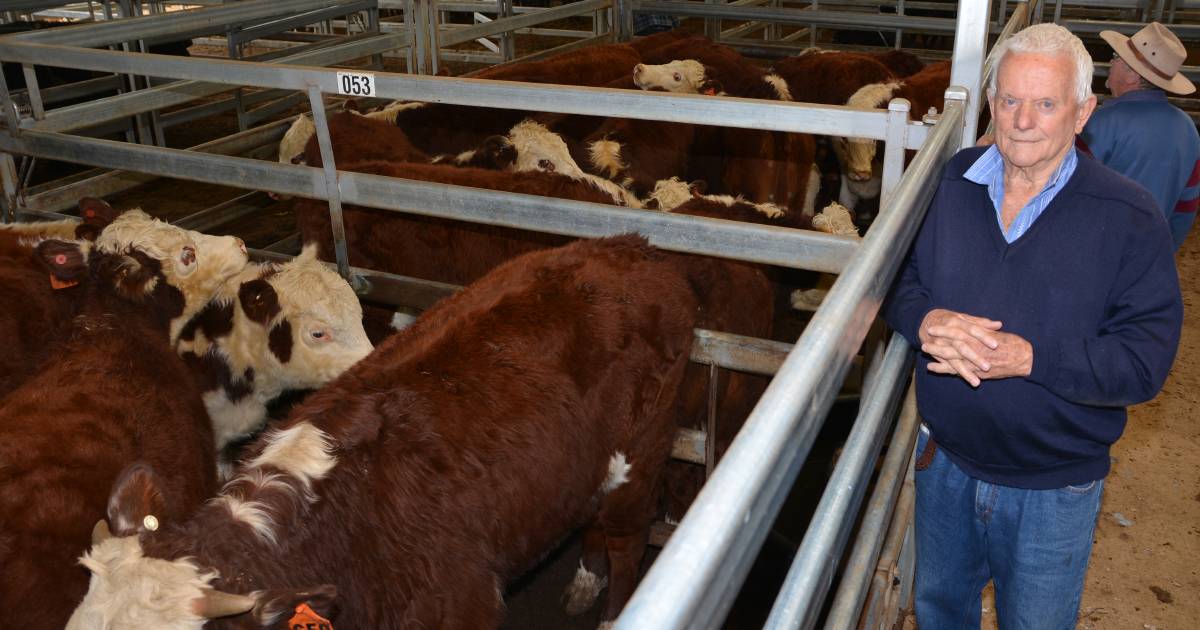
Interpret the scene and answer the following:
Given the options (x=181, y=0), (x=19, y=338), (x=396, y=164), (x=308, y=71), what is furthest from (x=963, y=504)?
(x=181, y=0)

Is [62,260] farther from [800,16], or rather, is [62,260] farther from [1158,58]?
[800,16]

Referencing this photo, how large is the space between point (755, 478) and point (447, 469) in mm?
1580

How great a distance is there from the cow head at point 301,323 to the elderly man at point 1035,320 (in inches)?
91.6

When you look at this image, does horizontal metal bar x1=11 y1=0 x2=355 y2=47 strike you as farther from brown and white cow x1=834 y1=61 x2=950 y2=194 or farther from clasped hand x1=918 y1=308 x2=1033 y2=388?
clasped hand x1=918 y1=308 x2=1033 y2=388

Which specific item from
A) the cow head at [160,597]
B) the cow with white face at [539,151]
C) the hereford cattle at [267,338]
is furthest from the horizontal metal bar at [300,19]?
the cow head at [160,597]

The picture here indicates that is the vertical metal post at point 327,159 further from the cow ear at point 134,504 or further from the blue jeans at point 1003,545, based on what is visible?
the blue jeans at point 1003,545

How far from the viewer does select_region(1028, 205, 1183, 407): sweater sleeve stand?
183 centimetres

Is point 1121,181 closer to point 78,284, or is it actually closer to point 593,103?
point 593,103

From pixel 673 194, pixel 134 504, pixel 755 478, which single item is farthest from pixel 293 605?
pixel 673 194

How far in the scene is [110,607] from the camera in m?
1.83

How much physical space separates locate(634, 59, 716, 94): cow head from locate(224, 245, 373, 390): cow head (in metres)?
3.55

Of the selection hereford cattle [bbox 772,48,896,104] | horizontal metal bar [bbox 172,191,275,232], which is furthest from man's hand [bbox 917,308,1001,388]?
hereford cattle [bbox 772,48,896,104]

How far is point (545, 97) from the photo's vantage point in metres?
2.99

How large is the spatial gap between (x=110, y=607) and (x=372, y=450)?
67 centimetres
